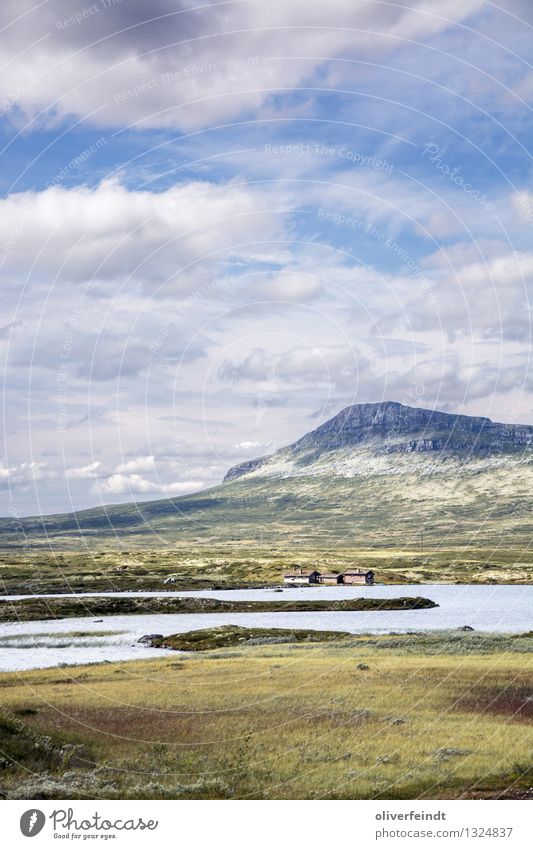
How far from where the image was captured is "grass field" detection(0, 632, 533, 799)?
2684cm

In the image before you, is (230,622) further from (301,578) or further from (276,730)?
(301,578)

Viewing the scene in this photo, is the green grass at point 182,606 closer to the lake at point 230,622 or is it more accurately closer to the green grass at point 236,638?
the lake at point 230,622

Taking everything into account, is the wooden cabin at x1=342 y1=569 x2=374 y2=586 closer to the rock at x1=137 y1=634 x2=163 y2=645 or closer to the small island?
the small island

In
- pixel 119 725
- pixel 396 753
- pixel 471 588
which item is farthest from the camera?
pixel 471 588

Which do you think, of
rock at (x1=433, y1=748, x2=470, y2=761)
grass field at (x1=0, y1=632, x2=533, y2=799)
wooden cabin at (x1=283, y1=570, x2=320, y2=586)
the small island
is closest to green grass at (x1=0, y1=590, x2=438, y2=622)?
the small island

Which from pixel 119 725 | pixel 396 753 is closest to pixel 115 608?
pixel 119 725

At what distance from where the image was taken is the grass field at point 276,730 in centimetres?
2684

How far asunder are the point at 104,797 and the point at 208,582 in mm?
149869

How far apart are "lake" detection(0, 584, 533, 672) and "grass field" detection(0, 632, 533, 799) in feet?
54.1

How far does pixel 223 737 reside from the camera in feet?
112

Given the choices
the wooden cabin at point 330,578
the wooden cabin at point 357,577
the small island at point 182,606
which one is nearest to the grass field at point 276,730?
the small island at point 182,606

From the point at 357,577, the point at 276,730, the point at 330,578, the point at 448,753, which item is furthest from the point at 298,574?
the point at 448,753

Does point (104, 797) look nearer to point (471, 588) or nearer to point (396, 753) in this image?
point (396, 753)

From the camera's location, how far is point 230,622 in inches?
4242
